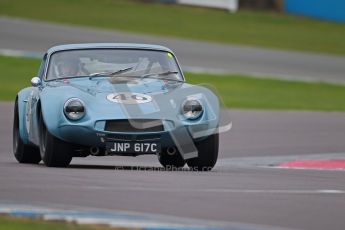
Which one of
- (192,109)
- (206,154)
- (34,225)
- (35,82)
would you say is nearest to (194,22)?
(35,82)

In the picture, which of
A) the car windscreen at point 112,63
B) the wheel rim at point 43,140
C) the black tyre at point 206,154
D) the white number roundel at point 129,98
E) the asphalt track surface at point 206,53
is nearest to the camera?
the white number roundel at point 129,98

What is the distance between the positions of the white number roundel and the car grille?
Result: 0.19 meters

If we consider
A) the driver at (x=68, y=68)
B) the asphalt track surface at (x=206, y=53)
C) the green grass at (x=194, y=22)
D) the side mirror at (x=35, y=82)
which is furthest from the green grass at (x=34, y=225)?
the green grass at (x=194, y=22)

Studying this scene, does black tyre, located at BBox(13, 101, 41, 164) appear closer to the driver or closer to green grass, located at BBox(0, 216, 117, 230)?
the driver

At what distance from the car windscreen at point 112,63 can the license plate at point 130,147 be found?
1100 millimetres

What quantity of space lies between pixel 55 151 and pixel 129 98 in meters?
0.77

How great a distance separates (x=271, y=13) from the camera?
36.9 m

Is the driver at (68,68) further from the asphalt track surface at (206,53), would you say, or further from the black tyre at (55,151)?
the asphalt track surface at (206,53)

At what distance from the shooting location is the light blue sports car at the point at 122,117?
971cm

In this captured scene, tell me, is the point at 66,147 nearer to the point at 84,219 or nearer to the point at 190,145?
the point at 190,145

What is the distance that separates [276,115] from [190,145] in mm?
9980

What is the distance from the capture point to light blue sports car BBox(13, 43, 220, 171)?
382 inches

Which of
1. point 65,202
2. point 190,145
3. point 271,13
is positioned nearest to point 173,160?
point 190,145

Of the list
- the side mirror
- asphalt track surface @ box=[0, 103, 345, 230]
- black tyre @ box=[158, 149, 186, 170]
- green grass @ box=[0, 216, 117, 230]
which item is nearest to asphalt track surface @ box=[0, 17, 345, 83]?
asphalt track surface @ box=[0, 103, 345, 230]
